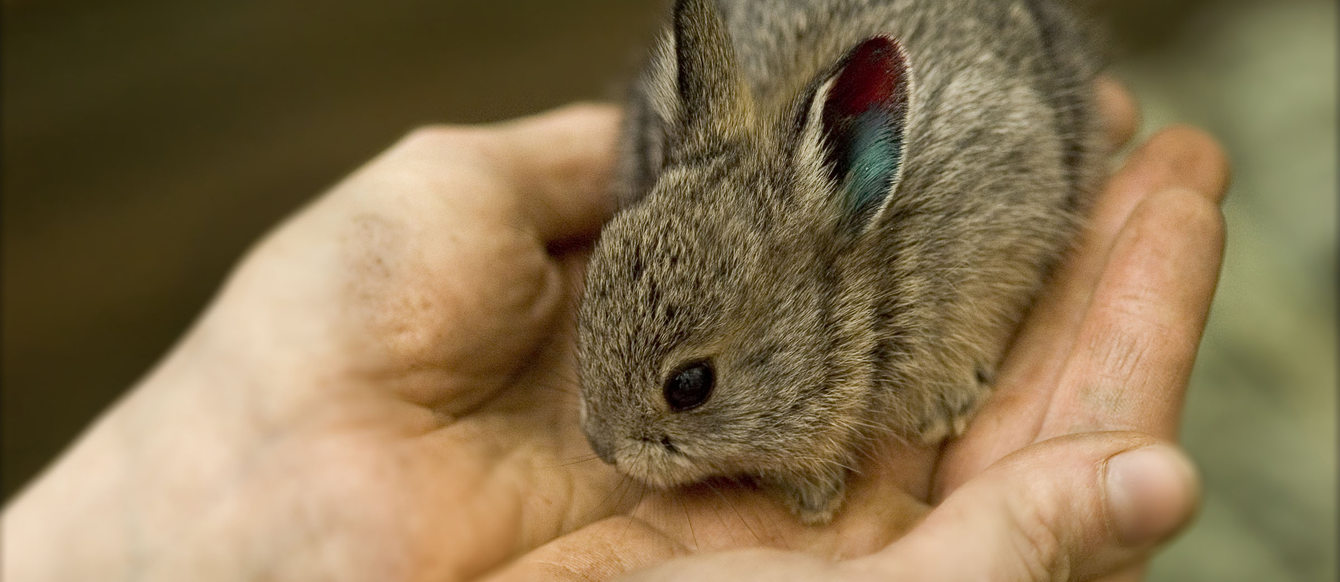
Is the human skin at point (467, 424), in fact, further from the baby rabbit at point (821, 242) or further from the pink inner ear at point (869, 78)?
the pink inner ear at point (869, 78)

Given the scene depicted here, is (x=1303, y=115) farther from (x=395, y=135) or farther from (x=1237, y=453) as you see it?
(x=395, y=135)

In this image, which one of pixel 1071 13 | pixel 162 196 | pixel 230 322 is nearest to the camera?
pixel 230 322

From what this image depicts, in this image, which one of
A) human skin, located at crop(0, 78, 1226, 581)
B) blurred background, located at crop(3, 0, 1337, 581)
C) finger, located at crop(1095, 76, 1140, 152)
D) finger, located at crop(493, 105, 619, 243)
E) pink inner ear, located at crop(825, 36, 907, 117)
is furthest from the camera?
blurred background, located at crop(3, 0, 1337, 581)

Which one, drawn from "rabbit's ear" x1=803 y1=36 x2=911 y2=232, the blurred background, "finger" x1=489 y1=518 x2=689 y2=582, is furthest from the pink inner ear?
the blurred background

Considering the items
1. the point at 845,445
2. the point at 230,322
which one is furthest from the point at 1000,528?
the point at 230,322

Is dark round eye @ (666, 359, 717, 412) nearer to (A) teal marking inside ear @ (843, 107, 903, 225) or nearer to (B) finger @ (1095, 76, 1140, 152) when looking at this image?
(A) teal marking inside ear @ (843, 107, 903, 225)

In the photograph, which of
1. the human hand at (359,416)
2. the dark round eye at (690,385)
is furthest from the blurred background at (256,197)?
the dark round eye at (690,385)
